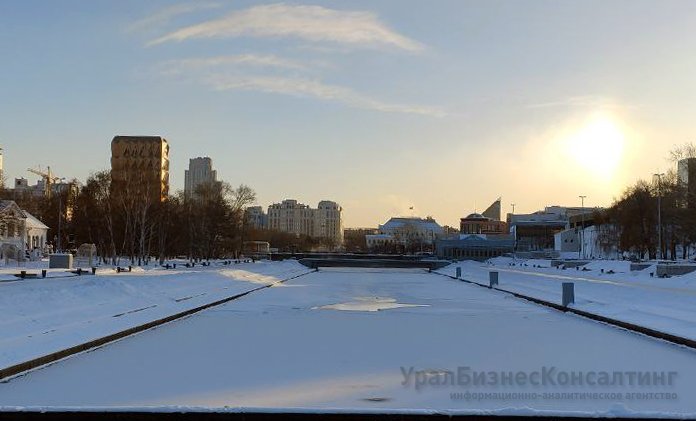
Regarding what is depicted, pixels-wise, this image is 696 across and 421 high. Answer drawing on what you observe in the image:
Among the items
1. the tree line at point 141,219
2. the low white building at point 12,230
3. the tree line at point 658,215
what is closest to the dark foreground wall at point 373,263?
the tree line at point 141,219

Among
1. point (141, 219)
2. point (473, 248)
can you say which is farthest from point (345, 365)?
point (473, 248)

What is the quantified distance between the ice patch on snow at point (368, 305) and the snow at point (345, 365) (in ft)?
14.6

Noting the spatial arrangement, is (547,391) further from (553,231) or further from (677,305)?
(553,231)

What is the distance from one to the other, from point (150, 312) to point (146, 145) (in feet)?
381

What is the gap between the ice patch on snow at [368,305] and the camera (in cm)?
2744

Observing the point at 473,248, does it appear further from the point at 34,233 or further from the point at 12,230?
the point at 12,230

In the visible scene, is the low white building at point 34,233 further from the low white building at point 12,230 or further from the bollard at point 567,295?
the bollard at point 567,295

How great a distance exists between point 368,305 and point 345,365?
16.5 metres

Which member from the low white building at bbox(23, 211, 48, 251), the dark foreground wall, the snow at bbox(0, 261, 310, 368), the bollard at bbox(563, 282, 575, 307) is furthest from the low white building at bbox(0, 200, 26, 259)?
the bollard at bbox(563, 282, 575, 307)

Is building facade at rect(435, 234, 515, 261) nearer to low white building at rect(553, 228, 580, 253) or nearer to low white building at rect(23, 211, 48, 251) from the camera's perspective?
low white building at rect(553, 228, 580, 253)

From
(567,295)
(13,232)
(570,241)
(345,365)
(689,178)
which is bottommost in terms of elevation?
(345,365)

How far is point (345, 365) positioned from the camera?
13.0 metres

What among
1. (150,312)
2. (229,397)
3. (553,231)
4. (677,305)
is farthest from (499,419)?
(553,231)

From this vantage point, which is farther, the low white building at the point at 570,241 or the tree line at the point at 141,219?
the low white building at the point at 570,241
